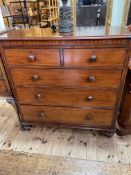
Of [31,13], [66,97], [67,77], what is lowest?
[66,97]

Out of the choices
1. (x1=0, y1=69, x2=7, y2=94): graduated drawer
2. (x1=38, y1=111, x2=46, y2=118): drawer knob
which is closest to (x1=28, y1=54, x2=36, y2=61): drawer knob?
(x1=0, y1=69, x2=7, y2=94): graduated drawer

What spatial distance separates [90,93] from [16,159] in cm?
94

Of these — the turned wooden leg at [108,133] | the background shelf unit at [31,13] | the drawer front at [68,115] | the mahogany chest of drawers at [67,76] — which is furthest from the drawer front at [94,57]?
the background shelf unit at [31,13]

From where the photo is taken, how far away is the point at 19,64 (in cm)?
126

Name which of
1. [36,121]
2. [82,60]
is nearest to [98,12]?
[82,60]

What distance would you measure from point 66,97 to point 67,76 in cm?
22

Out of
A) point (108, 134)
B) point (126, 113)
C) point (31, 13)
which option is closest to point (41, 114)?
point (108, 134)

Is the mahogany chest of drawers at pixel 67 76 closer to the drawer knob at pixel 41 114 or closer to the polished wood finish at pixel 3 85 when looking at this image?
the drawer knob at pixel 41 114

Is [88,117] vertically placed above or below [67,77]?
below

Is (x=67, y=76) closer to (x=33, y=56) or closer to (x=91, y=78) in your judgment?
(x=91, y=78)

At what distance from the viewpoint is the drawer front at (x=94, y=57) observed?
109 cm

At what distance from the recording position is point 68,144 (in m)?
1.53

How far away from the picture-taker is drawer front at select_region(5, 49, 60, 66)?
117cm

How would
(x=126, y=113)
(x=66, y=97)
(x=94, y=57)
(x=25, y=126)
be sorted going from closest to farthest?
(x=94, y=57) < (x=66, y=97) < (x=126, y=113) < (x=25, y=126)
